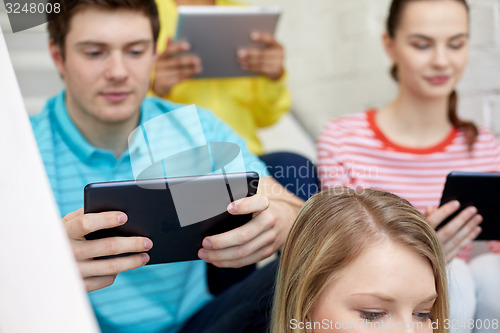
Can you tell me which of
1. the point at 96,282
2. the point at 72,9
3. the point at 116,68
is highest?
the point at 72,9

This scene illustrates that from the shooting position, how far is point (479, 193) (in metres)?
0.83

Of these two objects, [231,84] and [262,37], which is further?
[231,84]

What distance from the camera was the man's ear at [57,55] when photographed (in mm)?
935

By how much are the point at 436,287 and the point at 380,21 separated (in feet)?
3.63

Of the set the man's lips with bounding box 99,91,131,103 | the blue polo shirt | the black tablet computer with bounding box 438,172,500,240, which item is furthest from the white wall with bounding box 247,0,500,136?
the man's lips with bounding box 99,91,131,103

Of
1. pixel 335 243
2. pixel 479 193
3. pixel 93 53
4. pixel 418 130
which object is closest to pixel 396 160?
pixel 418 130

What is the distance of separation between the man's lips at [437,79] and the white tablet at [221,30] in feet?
1.16

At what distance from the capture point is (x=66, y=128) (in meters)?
0.95

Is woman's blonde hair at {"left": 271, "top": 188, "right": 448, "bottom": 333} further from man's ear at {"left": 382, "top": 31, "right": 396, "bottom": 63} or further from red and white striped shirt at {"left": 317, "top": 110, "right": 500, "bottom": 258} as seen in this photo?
man's ear at {"left": 382, "top": 31, "right": 396, "bottom": 63}

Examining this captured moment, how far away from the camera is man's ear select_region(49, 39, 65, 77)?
36.8 inches

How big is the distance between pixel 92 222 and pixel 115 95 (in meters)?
0.34

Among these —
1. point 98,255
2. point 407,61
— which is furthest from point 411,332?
point 407,61

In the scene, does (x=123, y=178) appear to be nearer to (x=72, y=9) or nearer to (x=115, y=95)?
(x=115, y=95)

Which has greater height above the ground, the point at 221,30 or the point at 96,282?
the point at 221,30
